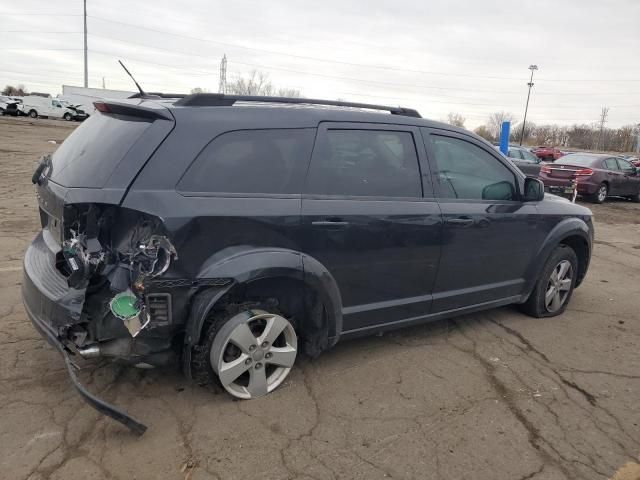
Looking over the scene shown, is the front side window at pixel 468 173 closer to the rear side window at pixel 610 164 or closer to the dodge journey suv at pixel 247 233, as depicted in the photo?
the dodge journey suv at pixel 247 233

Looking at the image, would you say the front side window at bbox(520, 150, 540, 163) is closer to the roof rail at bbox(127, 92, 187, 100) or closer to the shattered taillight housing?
the roof rail at bbox(127, 92, 187, 100)

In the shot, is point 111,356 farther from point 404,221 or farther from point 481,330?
point 481,330

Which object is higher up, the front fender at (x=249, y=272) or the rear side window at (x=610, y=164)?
the rear side window at (x=610, y=164)

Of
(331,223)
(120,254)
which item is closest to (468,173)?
(331,223)

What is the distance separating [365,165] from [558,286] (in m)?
2.61

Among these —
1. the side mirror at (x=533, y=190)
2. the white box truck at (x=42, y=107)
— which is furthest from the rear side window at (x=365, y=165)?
the white box truck at (x=42, y=107)

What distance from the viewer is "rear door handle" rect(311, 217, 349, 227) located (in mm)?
3115

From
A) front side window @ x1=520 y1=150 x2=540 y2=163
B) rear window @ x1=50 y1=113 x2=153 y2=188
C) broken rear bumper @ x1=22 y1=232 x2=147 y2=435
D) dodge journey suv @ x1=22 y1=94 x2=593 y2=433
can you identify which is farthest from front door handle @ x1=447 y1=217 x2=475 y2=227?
front side window @ x1=520 y1=150 x2=540 y2=163

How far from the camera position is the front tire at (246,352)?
2.91 m

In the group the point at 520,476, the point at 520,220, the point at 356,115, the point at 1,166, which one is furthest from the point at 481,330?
the point at 1,166

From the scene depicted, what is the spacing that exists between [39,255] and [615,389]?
401 centimetres

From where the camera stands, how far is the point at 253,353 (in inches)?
120

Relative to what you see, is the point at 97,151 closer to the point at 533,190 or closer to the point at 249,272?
the point at 249,272

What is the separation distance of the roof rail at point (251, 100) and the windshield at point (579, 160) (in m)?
14.2
